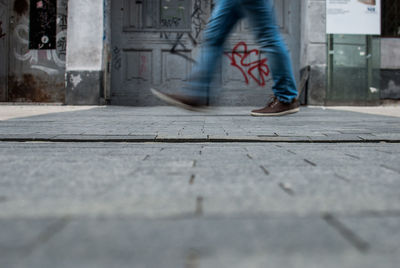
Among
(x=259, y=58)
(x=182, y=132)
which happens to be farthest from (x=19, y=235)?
(x=259, y=58)

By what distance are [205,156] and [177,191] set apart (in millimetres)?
633

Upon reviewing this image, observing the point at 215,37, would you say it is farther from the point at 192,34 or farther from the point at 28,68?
the point at 28,68

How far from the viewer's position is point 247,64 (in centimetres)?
744

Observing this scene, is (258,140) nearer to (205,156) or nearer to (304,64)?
(205,156)

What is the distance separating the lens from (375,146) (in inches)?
74.0

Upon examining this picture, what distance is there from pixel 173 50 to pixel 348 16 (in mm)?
3484

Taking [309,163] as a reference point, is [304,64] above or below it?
above

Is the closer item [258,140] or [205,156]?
[205,156]

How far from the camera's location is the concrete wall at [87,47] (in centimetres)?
681

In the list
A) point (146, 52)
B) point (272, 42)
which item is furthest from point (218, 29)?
point (146, 52)

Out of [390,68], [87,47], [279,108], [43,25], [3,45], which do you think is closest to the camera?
[279,108]

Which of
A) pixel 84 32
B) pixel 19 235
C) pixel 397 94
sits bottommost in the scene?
pixel 19 235

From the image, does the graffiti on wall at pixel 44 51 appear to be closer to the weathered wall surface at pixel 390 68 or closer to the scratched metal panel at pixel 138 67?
the scratched metal panel at pixel 138 67

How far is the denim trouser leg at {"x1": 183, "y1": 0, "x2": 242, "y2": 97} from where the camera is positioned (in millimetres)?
2953
